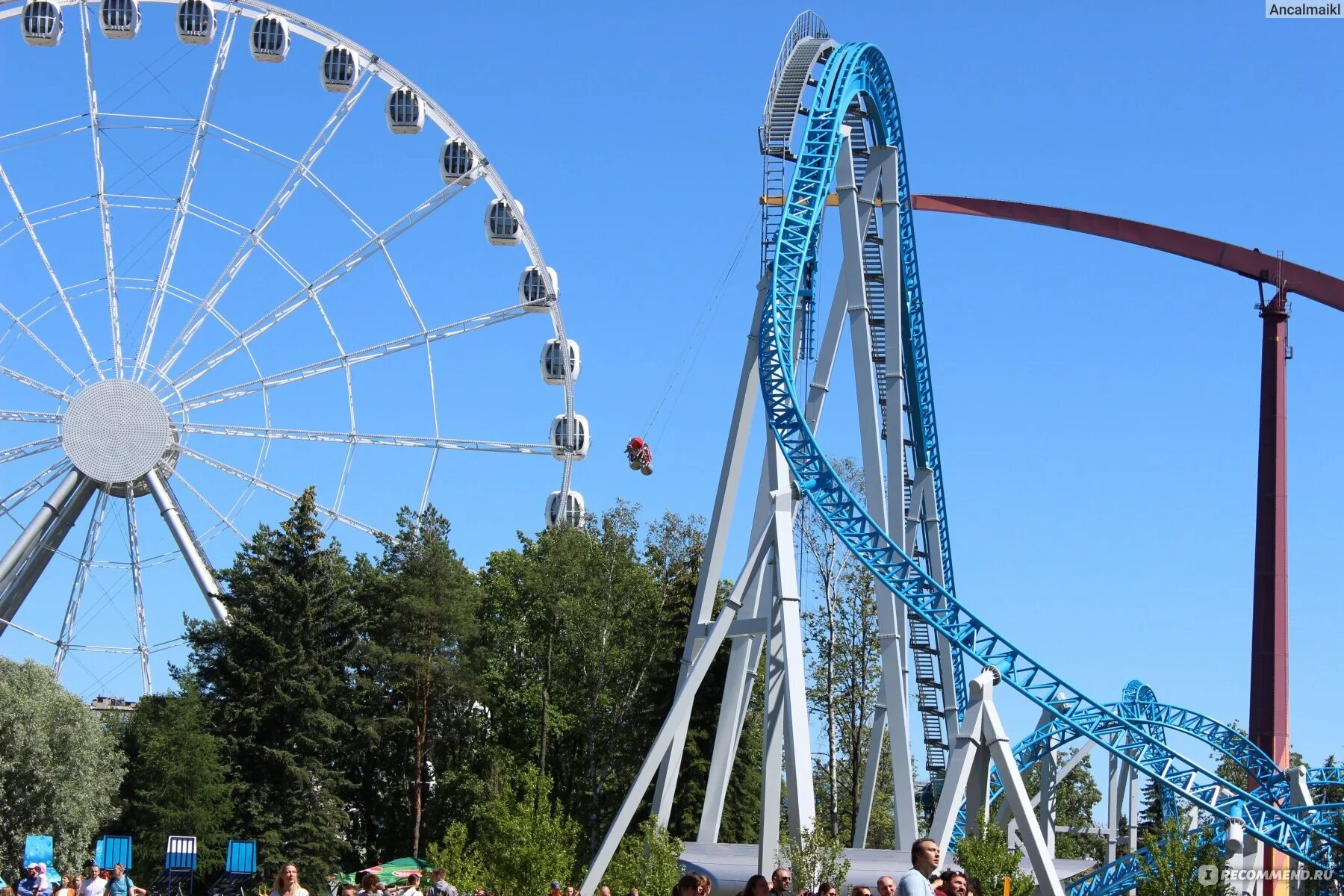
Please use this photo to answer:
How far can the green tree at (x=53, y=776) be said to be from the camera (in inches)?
1475

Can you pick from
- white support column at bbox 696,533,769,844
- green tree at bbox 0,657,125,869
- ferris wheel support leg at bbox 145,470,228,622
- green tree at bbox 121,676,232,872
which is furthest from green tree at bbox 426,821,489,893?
green tree at bbox 0,657,125,869

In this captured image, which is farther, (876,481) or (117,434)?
(117,434)

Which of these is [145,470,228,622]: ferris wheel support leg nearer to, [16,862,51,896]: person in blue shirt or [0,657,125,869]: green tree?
[0,657,125,869]: green tree

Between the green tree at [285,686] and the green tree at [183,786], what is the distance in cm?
72

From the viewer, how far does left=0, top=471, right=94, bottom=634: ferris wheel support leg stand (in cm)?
3644

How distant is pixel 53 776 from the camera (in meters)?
37.8

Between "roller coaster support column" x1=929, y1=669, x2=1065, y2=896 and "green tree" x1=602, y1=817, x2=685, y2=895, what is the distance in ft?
10.9

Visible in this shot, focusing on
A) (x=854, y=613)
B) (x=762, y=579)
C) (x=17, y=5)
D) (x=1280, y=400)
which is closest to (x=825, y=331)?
(x=762, y=579)

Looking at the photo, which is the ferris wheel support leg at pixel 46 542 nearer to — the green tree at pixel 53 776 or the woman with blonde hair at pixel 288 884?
the green tree at pixel 53 776

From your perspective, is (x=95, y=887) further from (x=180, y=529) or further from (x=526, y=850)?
(x=180, y=529)

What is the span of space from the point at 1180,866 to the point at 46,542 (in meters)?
25.9

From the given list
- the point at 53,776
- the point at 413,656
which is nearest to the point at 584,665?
the point at 413,656

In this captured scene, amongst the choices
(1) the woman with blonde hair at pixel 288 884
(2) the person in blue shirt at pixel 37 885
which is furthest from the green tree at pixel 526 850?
(1) the woman with blonde hair at pixel 288 884

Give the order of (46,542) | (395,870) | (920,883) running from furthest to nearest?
(46,542) < (395,870) < (920,883)
